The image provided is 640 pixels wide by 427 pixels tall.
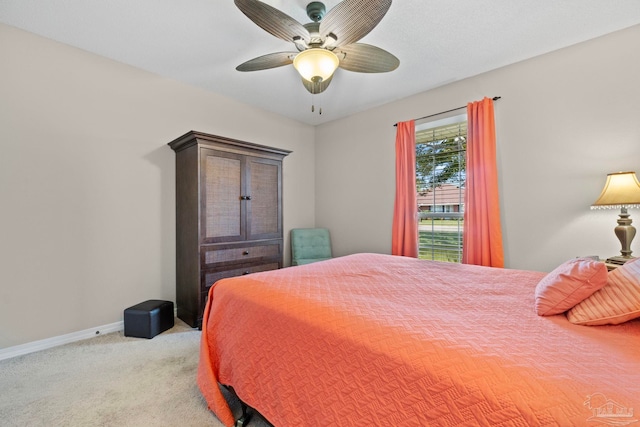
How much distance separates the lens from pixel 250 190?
3059 mm

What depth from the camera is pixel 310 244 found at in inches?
157

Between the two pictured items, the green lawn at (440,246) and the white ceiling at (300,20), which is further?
the green lawn at (440,246)

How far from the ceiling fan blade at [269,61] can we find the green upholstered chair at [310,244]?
7.94 feet

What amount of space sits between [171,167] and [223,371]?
2335mm

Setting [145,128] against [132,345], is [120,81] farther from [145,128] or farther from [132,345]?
[132,345]

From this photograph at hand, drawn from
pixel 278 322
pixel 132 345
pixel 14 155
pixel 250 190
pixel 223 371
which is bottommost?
pixel 132 345

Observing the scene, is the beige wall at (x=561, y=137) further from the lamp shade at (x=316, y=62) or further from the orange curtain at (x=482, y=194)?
the lamp shade at (x=316, y=62)

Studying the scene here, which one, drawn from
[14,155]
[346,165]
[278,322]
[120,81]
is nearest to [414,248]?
[346,165]

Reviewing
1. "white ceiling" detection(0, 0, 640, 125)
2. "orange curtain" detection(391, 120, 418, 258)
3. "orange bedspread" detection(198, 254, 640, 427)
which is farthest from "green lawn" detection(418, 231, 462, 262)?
"white ceiling" detection(0, 0, 640, 125)

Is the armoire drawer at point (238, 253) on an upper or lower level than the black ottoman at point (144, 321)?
upper

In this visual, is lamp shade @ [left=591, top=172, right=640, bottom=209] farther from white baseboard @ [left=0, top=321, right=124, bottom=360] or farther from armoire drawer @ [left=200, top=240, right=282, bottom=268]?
white baseboard @ [left=0, top=321, right=124, bottom=360]

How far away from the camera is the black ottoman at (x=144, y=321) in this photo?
7.84 feet

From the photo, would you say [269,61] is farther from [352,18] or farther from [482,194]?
[482,194]

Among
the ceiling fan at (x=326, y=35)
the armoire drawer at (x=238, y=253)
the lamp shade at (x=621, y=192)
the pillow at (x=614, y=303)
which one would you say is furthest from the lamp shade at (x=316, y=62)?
the lamp shade at (x=621, y=192)
